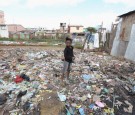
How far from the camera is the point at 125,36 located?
9602 mm

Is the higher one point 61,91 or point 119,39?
point 119,39

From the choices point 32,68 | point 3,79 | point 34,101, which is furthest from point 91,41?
point 34,101

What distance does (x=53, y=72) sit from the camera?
5980mm

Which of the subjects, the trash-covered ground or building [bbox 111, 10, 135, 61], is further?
building [bbox 111, 10, 135, 61]

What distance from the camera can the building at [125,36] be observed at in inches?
341

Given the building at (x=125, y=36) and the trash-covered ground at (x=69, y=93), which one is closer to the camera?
the trash-covered ground at (x=69, y=93)

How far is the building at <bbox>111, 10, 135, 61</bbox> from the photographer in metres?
8.66

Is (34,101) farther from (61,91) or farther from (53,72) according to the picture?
(53,72)

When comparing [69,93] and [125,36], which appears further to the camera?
[125,36]

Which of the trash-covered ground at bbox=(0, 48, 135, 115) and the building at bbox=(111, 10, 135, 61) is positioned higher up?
the building at bbox=(111, 10, 135, 61)

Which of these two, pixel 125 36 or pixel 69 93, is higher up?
pixel 125 36

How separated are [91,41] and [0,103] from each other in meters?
9.91

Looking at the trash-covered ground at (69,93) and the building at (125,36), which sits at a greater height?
the building at (125,36)

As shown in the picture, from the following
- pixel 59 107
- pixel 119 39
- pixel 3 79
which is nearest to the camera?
pixel 59 107
